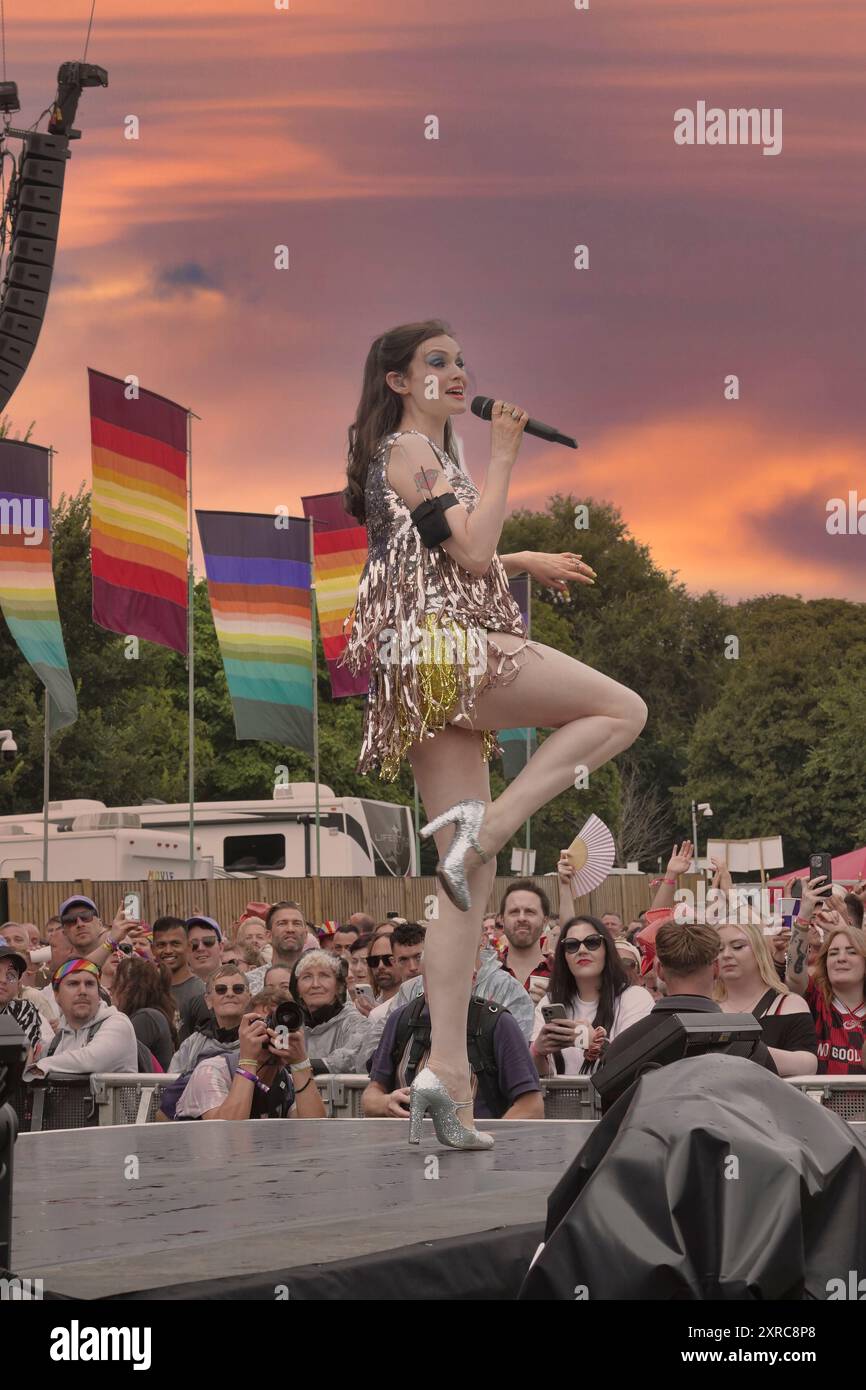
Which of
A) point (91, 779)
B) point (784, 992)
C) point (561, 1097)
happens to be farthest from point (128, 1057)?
point (91, 779)

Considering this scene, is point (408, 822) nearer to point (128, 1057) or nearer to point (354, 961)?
point (354, 961)

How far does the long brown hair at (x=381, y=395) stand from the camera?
4898 mm

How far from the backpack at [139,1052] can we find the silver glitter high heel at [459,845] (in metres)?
4.18

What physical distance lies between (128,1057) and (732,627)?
2372 inches

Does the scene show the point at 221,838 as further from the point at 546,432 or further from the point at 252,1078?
the point at 546,432

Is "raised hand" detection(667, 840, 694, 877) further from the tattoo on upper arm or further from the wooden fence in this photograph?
the wooden fence

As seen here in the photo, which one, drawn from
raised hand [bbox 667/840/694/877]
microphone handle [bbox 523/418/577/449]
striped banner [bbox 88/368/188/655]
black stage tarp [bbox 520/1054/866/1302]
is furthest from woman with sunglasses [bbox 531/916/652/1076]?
striped banner [bbox 88/368/188/655]

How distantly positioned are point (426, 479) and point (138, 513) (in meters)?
14.6

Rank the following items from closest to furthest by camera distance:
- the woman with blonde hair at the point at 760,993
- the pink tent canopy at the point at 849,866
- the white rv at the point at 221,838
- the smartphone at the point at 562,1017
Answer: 1. the woman with blonde hair at the point at 760,993
2. the smartphone at the point at 562,1017
3. the pink tent canopy at the point at 849,866
4. the white rv at the point at 221,838

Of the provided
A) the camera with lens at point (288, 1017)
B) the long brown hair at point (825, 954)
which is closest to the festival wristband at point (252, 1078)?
the camera with lens at point (288, 1017)

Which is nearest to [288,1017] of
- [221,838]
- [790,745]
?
[221,838]

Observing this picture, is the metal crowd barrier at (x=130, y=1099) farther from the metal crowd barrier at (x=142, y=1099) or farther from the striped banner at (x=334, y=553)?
the striped banner at (x=334, y=553)

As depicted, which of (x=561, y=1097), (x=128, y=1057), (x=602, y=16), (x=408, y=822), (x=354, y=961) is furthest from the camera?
(x=602, y=16)

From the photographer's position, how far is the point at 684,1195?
8.34ft
